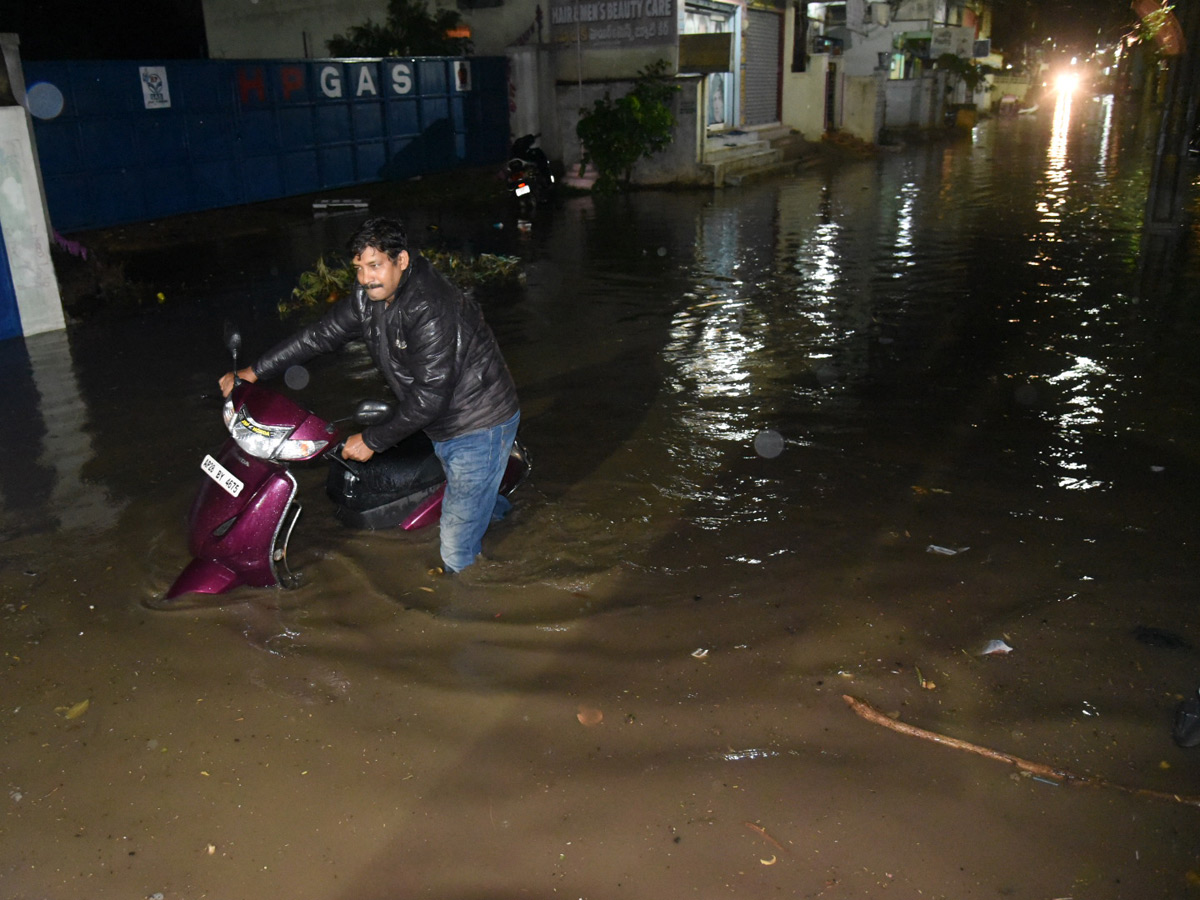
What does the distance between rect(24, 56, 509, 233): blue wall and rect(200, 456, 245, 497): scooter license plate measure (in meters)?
12.0

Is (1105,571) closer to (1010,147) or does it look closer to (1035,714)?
(1035,714)

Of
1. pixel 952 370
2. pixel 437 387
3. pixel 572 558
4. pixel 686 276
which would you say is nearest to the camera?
pixel 437 387

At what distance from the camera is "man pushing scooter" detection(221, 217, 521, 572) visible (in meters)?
3.68

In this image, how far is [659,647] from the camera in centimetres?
385

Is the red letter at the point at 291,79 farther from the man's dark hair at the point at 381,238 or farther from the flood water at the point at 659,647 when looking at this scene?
the man's dark hair at the point at 381,238

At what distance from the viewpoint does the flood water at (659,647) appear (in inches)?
112

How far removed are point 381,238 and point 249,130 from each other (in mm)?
15051

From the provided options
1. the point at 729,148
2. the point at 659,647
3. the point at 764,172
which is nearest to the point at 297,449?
the point at 659,647

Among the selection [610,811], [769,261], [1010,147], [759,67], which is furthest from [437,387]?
[1010,147]

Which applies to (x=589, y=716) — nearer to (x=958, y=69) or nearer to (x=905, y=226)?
(x=905, y=226)

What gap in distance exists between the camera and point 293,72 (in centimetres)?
1739

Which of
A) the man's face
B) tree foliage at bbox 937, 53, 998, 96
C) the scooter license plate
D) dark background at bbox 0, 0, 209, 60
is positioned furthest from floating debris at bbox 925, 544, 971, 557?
tree foliage at bbox 937, 53, 998, 96

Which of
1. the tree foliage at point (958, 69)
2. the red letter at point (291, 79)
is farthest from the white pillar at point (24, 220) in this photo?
the tree foliage at point (958, 69)

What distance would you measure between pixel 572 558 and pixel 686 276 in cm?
709
